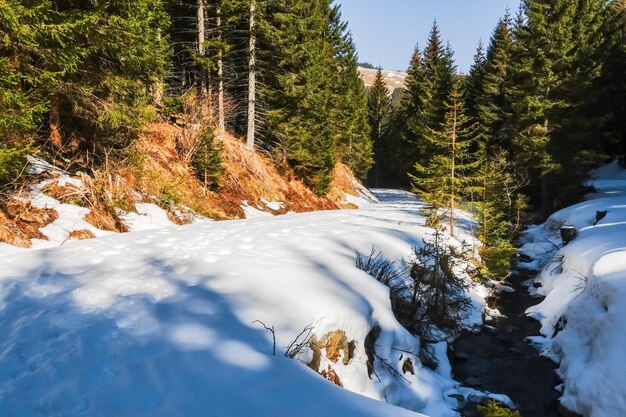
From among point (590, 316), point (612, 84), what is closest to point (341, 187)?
point (612, 84)

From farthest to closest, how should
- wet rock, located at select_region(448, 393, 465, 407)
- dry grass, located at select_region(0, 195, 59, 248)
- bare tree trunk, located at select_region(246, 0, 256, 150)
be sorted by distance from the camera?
bare tree trunk, located at select_region(246, 0, 256, 150), dry grass, located at select_region(0, 195, 59, 248), wet rock, located at select_region(448, 393, 465, 407)

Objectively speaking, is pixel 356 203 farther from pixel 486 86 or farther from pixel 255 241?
pixel 255 241

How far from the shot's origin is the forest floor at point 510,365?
6988 mm

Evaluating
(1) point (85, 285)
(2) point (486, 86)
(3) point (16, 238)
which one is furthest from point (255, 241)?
(2) point (486, 86)

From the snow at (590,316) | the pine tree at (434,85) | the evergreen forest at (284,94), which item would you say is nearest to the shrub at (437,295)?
the snow at (590,316)

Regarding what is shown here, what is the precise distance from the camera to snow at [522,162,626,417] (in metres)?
5.98

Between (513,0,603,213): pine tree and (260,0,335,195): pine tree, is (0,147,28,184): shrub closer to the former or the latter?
(260,0,335,195): pine tree

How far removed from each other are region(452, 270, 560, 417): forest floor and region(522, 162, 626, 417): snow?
12.3 inches

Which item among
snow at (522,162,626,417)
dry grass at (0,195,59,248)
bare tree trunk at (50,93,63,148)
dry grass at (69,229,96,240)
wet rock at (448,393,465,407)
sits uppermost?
bare tree trunk at (50,93,63,148)

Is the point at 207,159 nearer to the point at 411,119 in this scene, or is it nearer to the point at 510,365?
the point at 510,365

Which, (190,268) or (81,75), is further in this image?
(81,75)

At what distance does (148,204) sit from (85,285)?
22.0 ft

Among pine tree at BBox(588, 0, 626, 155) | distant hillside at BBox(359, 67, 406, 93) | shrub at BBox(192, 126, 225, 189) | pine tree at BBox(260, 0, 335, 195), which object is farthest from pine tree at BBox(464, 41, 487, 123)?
distant hillside at BBox(359, 67, 406, 93)

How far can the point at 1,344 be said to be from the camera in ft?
11.0
